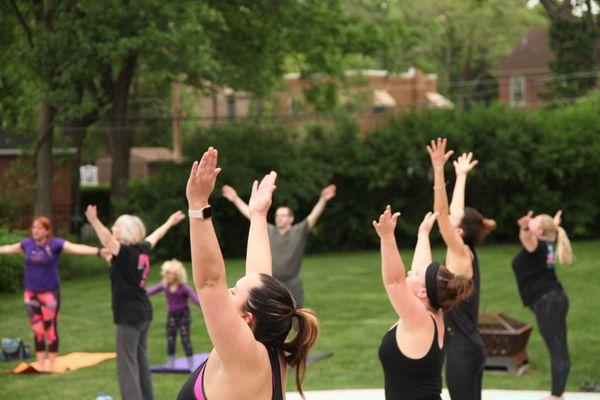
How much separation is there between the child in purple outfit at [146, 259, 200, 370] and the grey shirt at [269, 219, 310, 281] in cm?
→ 105

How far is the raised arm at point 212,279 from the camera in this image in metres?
3.30

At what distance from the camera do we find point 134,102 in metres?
35.1

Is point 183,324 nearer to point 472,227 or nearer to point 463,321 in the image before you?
point 472,227

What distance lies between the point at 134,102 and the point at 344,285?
17126 mm

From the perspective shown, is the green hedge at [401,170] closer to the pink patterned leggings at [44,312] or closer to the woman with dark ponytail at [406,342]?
the pink patterned leggings at [44,312]

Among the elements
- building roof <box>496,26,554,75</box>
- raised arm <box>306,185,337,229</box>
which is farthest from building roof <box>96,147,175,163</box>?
raised arm <box>306,185,337,229</box>

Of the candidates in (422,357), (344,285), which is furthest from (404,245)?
(422,357)

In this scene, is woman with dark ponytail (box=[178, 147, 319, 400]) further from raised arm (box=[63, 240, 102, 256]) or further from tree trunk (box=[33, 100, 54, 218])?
tree trunk (box=[33, 100, 54, 218])

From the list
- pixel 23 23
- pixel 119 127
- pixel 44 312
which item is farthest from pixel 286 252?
pixel 119 127

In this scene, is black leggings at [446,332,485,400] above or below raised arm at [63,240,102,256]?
below

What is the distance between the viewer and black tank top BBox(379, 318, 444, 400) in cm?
511

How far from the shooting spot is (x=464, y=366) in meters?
7.04

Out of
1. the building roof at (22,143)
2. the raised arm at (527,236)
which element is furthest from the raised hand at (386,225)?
the building roof at (22,143)

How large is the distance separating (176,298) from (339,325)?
14.8ft
